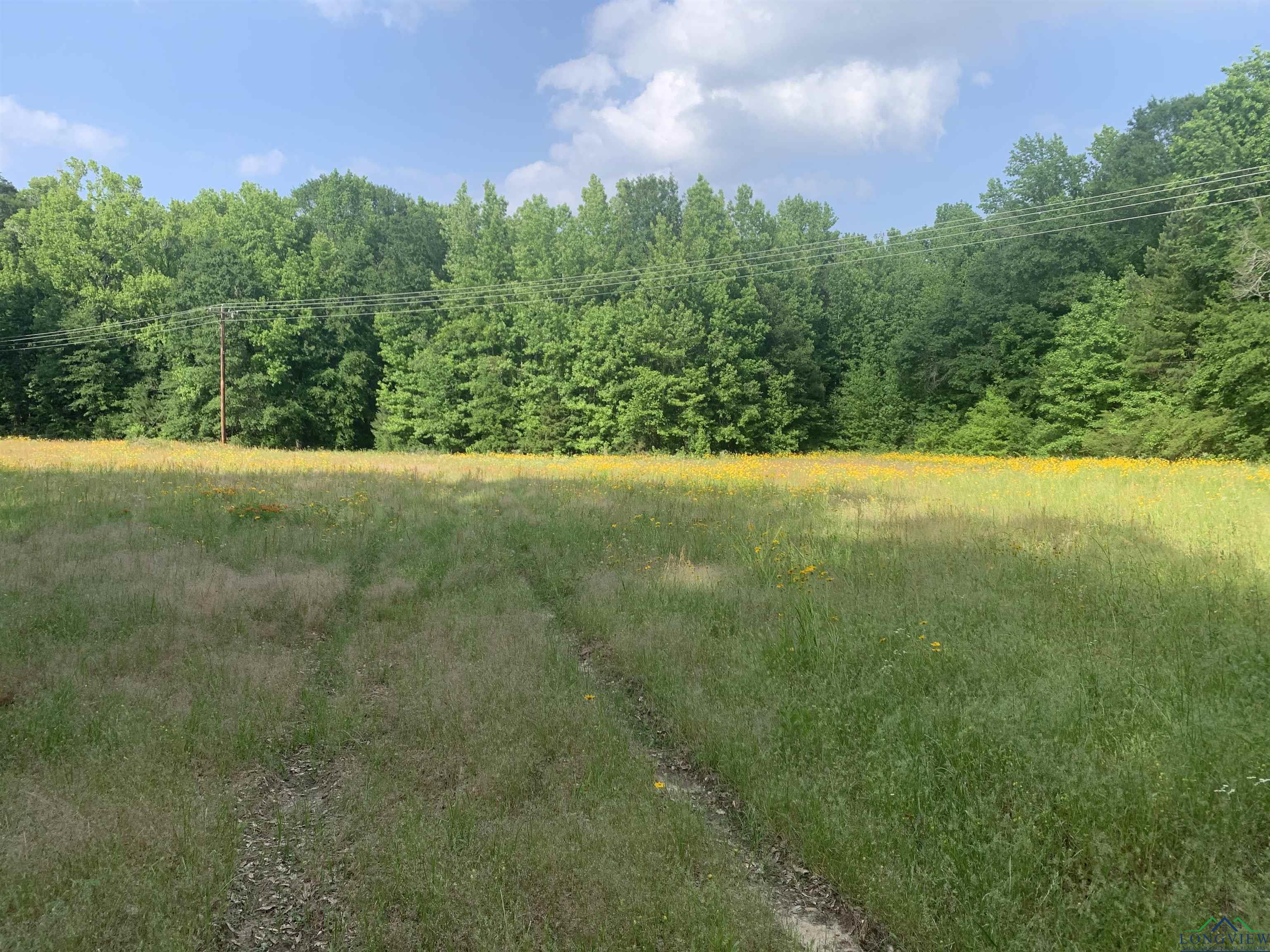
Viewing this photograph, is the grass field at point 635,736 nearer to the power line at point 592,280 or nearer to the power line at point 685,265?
the power line at point 685,265

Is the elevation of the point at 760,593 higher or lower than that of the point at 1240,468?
lower

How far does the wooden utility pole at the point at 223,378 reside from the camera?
36188mm

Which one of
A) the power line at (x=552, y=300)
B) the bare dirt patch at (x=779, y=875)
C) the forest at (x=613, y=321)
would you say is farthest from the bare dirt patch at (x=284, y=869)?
the power line at (x=552, y=300)

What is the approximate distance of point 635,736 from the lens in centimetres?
543

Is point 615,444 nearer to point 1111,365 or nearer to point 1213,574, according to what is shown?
point 1111,365

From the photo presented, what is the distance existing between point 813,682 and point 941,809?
1752 mm

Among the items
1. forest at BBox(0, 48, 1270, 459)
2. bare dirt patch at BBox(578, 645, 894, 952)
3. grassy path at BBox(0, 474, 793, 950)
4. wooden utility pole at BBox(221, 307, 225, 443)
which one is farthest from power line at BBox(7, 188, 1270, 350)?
bare dirt patch at BBox(578, 645, 894, 952)

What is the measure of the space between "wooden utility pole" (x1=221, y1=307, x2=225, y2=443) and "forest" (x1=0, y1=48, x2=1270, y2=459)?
3.07 m

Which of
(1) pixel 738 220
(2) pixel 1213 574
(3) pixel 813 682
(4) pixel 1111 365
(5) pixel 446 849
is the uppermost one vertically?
(1) pixel 738 220

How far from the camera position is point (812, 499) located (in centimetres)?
1440

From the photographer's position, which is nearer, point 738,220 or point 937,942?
point 937,942

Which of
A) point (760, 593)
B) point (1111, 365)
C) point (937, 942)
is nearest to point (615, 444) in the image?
point (1111, 365)

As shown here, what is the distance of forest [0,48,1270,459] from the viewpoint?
34.2 meters

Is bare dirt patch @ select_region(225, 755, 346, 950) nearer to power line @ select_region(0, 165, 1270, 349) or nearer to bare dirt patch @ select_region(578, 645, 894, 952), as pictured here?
bare dirt patch @ select_region(578, 645, 894, 952)
